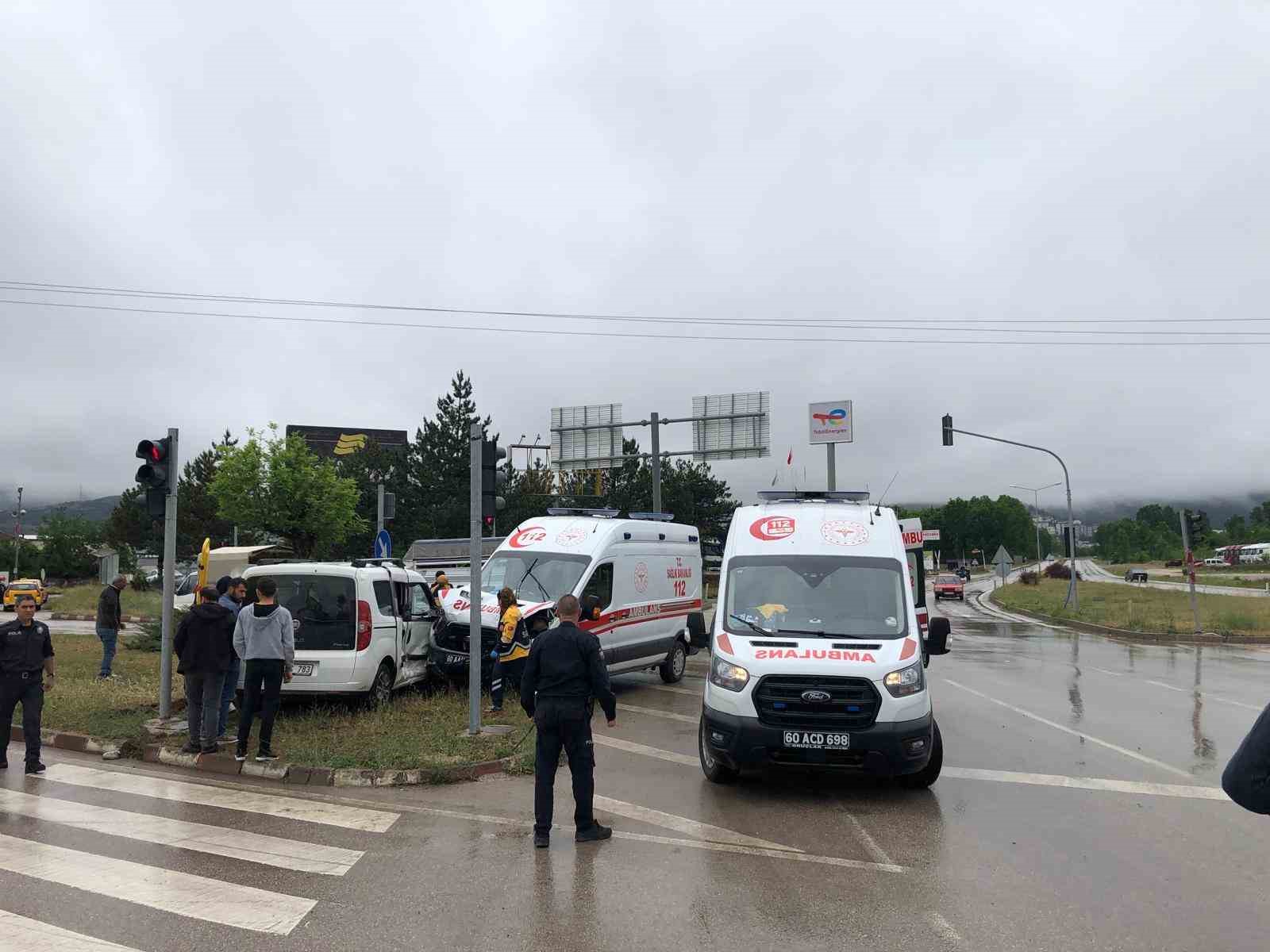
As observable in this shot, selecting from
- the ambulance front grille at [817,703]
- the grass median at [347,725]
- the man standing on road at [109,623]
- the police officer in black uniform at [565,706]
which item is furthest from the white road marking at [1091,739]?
the man standing on road at [109,623]

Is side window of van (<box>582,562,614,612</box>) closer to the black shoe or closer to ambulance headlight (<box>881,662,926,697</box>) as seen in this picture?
ambulance headlight (<box>881,662,926,697</box>)

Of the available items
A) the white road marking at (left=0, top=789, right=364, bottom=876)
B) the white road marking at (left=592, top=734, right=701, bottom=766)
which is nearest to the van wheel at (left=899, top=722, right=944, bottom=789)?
the white road marking at (left=592, top=734, right=701, bottom=766)

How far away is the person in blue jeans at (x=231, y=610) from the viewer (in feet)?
33.0

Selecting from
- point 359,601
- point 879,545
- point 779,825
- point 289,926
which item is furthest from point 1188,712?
point 289,926

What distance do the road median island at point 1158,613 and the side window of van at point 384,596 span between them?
74.6 feet

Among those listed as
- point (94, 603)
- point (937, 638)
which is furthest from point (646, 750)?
point (94, 603)

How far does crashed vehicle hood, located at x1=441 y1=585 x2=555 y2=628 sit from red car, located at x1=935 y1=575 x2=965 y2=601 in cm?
4864

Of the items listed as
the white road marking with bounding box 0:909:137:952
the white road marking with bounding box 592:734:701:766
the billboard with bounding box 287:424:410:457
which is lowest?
the white road marking with bounding box 592:734:701:766

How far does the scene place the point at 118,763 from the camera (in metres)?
9.42

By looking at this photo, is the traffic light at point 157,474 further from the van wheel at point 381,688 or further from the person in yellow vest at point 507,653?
the person in yellow vest at point 507,653

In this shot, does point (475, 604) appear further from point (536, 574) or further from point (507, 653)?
point (536, 574)

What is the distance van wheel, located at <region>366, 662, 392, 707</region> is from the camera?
38.0ft

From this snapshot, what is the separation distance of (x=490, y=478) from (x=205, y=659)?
3318 mm

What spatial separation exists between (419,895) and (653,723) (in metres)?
6.51
